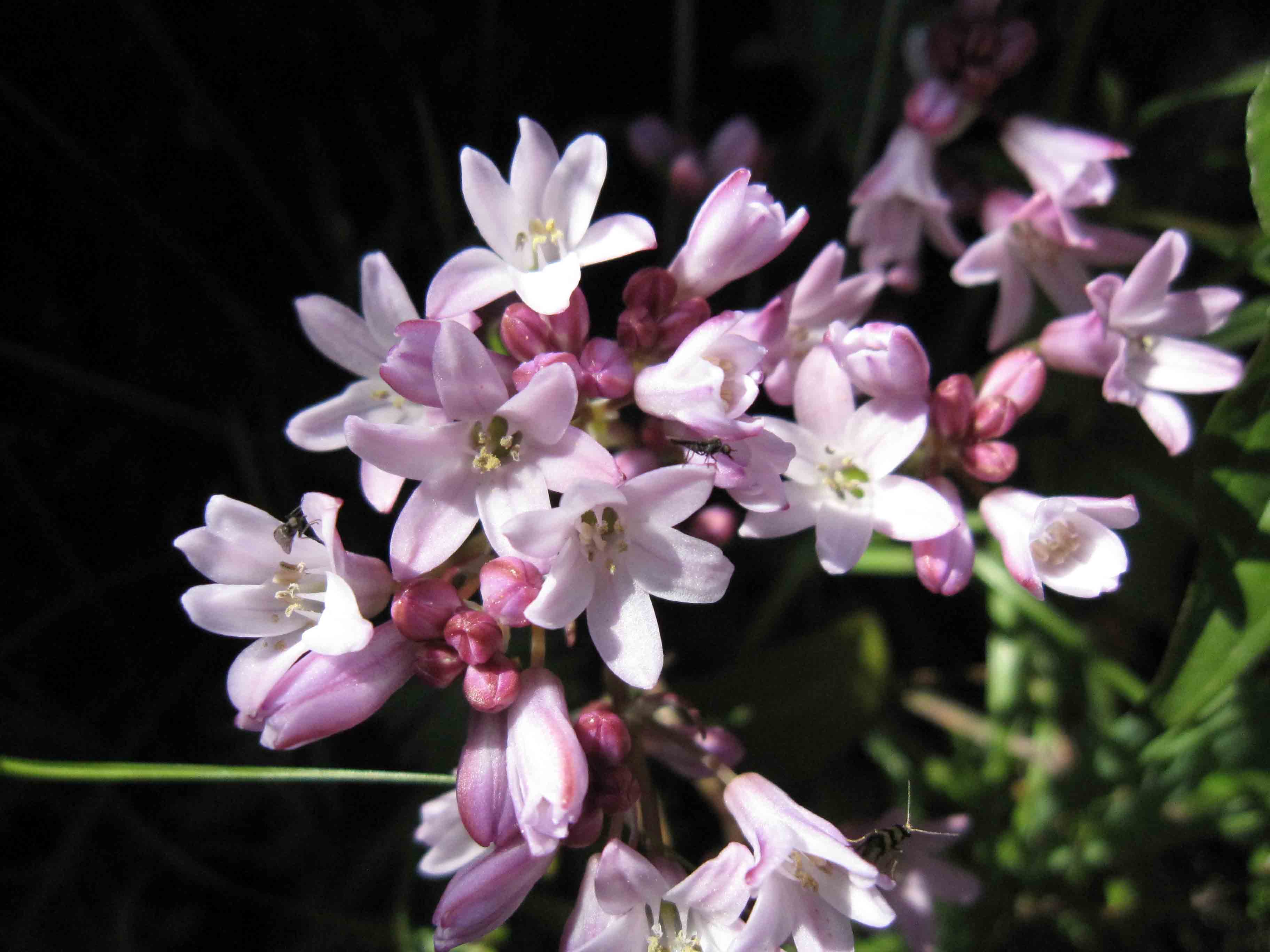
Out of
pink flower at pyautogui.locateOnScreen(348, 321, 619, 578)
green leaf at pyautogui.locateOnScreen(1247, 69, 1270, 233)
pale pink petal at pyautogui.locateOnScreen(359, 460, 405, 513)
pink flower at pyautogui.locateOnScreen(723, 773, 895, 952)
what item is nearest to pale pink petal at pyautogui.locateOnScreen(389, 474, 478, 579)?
pink flower at pyautogui.locateOnScreen(348, 321, 619, 578)

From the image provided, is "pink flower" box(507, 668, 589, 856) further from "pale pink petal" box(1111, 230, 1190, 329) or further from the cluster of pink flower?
"pale pink petal" box(1111, 230, 1190, 329)

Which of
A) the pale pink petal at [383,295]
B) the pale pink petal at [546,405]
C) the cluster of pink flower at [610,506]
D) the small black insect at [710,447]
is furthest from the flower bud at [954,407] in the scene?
the pale pink petal at [383,295]

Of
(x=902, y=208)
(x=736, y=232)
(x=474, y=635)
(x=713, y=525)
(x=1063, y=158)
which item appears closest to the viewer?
(x=474, y=635)

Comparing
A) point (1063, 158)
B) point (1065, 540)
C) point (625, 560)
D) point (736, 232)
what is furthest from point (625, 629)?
point (1063, 158)

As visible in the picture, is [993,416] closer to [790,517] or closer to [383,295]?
[790,517]

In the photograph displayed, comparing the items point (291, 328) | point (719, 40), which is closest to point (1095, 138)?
point (719, 40)

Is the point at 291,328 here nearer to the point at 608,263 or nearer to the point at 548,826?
the point at 608,263

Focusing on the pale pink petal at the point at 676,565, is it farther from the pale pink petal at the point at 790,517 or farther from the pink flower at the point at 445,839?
the pink flower at the point at 445,839
